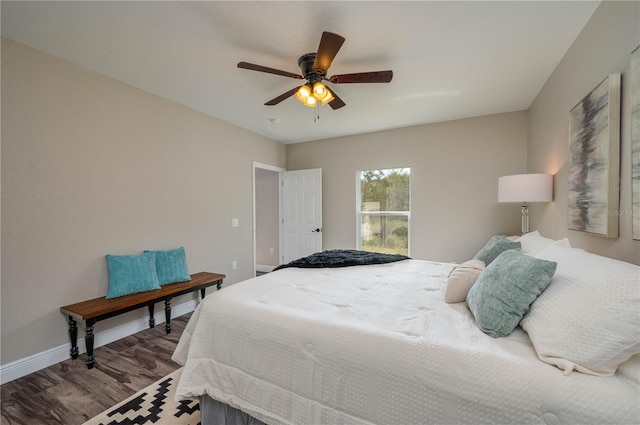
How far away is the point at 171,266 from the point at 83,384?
118cm

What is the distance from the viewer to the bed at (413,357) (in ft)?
2.75

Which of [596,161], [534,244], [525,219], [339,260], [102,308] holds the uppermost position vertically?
[596,161]

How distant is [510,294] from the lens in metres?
1.16

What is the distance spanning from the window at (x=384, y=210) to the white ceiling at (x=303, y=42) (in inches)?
58.9

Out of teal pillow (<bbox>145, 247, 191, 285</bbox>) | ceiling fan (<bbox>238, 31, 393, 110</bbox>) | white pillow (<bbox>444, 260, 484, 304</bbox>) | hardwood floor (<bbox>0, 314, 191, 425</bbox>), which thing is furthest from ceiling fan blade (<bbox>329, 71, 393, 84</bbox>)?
hardwood floor (<bbox>0, 314, 191, 425</bbox>)

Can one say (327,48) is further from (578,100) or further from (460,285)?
(578,100)

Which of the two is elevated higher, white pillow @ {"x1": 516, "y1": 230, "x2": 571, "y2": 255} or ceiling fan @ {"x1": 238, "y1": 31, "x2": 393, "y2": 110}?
ceiling fan @ {"x1": 238, "y1": 31, "x2": 393, "y2": 110}

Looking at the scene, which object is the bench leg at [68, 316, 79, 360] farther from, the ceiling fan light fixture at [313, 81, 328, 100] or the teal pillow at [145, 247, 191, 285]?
the ceiling fan light fixture at [313, 81, 328, 100]

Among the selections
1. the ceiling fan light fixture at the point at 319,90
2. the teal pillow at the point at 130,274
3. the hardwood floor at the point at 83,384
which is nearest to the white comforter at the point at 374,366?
the hardwood floor at the point at 83,384

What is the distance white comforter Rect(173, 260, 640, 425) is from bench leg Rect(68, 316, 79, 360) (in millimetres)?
1382

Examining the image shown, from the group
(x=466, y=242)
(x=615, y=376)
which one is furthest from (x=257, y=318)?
(x=466, y=242)

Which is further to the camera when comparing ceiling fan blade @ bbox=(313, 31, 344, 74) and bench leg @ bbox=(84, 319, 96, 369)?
bench leg @ bbox=(84, 319, 96, 369)

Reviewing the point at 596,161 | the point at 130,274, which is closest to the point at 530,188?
the point at 596,161

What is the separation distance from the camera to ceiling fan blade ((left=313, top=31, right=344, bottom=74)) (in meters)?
1.60
